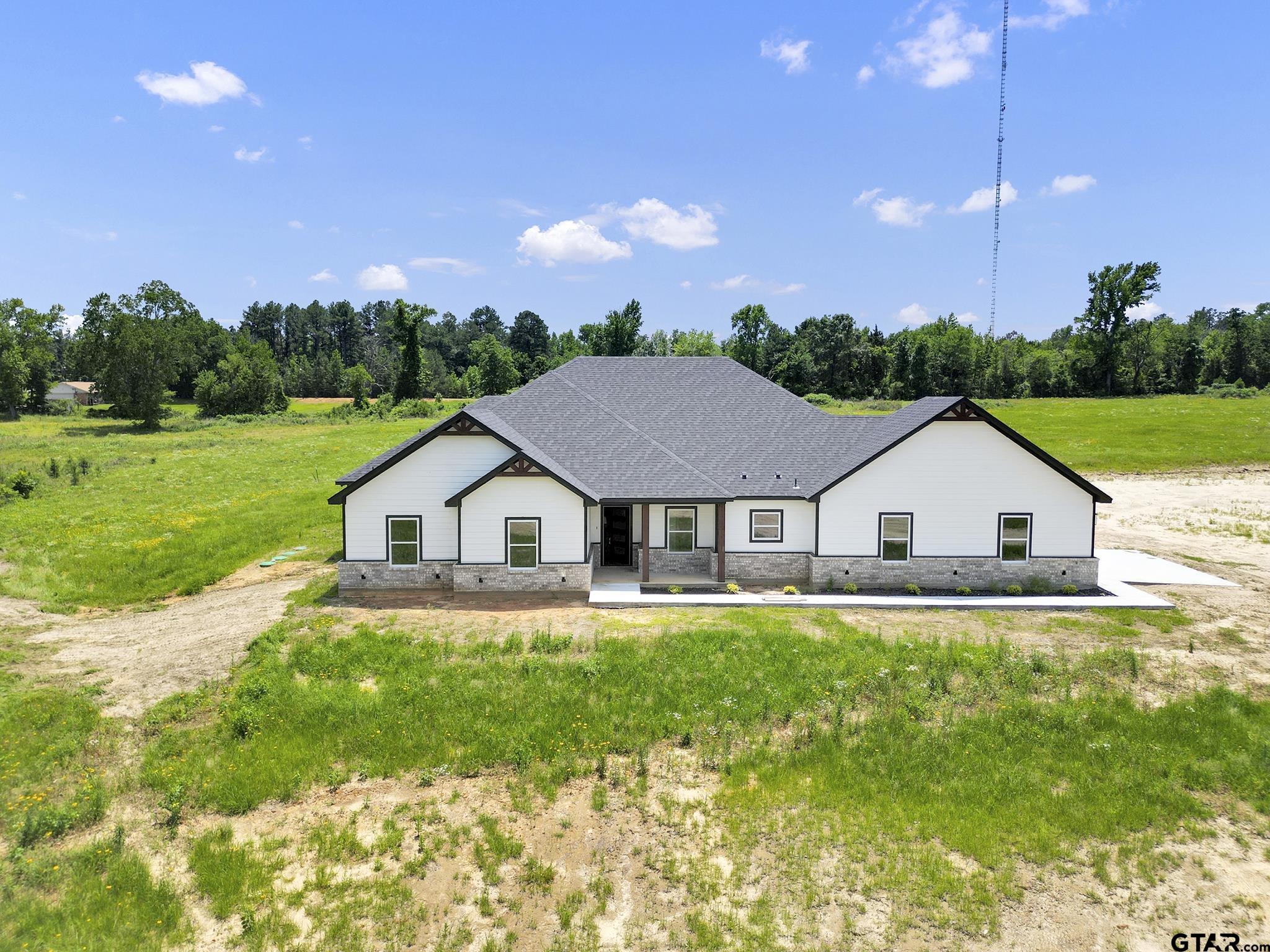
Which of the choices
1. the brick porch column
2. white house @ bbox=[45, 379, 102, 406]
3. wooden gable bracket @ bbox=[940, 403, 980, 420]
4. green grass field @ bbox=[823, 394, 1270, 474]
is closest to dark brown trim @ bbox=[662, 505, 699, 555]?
the brick porch column

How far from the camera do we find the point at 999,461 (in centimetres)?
2311

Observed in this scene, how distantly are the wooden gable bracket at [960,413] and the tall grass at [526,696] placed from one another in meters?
8.34

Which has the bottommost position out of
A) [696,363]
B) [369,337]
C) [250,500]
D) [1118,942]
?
[1118,942]

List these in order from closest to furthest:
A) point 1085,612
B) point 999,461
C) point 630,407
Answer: point 1085,612 → point 999,461 → point 630,407

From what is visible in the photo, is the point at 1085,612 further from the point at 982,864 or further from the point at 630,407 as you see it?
the point at 630,407

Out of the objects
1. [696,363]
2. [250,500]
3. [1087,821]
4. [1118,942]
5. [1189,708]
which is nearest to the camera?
[1118,942]

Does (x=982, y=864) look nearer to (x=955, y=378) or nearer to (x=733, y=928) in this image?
(x=733, y=928)

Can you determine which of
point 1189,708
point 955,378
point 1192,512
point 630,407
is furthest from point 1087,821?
point 955,378

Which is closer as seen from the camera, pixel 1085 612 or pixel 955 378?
pixel 1085 612

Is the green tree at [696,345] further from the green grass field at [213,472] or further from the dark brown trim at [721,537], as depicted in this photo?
the dark brown trim at [721,537]

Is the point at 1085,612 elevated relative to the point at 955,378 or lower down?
lower down

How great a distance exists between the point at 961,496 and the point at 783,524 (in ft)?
18.9

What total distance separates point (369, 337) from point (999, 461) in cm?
16911

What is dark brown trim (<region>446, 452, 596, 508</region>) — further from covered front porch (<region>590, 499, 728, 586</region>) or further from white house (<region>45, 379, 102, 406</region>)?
white house (<region>45, 379, 102, 406</region>)
